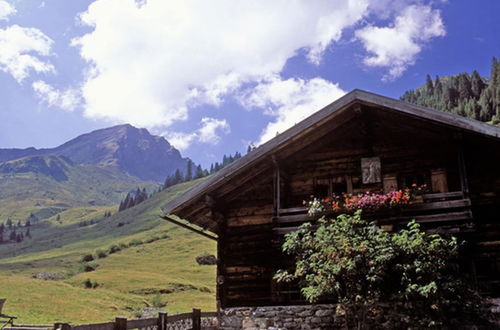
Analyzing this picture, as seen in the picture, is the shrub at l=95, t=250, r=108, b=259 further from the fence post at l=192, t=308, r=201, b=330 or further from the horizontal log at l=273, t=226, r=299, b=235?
the horizontal log at l=273, t=226, r=299, b=235

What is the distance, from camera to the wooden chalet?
14859mm

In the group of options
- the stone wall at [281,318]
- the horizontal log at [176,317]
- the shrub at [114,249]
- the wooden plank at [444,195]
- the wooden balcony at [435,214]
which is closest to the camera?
the wooden balcony at [435,214]

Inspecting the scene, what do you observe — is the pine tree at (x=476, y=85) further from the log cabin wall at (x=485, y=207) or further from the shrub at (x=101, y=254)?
the log cabin wall at (x=485, y=207)

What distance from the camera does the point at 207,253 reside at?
11000cm

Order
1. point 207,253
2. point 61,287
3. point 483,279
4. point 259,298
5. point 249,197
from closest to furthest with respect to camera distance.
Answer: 1. point 483,279
2. point 259,298
3. point 249,197
4. point 61,287
5. point 207,253

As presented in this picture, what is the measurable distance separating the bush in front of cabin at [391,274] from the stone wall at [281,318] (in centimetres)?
181

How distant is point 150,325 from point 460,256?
29.3ft

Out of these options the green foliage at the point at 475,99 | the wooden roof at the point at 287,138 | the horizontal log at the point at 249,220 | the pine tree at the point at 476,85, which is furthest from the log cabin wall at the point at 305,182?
the pine tree at the point at 476,85

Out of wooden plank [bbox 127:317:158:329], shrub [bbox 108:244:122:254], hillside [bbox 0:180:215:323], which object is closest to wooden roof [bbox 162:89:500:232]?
wooden plank [bbox 127:317:158:329]

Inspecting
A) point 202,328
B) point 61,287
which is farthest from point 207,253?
point 202,328

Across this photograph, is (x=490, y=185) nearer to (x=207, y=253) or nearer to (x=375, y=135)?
(x=375, y=135)

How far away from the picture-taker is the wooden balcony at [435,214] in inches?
569

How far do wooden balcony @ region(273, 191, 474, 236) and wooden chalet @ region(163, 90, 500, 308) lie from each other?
0.09ft

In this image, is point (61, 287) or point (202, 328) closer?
point (202, 328)
